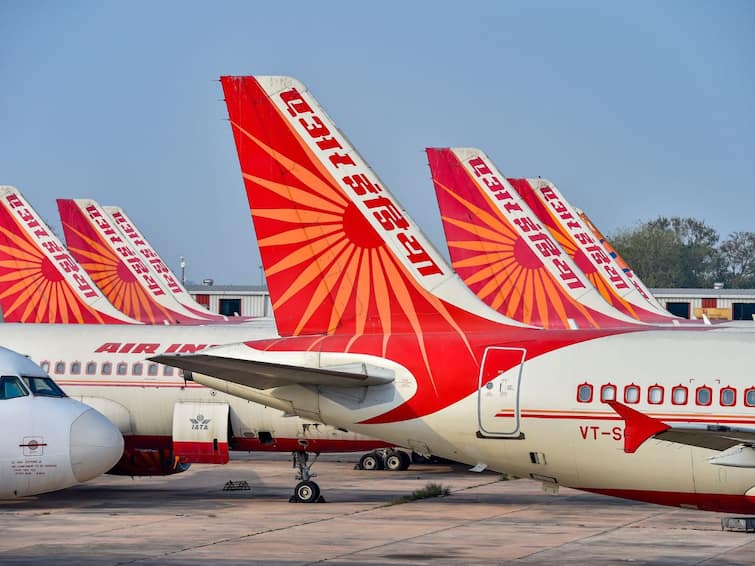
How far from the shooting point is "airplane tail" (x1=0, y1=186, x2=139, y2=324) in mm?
46469

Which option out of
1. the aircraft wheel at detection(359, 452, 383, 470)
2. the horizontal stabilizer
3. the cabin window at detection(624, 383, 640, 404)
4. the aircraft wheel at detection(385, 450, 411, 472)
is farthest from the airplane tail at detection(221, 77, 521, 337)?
the aircraft wheel at detection(359, 452, 383, 470)

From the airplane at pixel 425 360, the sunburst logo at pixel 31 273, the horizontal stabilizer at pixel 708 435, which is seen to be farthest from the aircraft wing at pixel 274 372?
the sunburst logo at pixel 31 273

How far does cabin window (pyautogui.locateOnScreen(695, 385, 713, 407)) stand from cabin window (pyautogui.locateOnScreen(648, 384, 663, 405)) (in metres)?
0.57

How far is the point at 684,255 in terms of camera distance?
165 m

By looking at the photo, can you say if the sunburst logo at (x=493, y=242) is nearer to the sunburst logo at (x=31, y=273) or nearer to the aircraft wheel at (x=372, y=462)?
the aircraft wheel at (x=372, y=462)

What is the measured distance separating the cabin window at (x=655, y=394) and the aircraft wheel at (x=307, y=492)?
11748 millimetres

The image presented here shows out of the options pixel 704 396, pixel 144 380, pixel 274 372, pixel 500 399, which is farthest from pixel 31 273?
pixel 704 396

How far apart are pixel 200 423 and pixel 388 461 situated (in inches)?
368

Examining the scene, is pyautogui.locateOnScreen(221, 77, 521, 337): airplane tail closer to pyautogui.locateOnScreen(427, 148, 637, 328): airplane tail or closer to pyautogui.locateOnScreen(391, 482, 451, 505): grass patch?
pyautogui.locateOnScreen(391, 482, 451, 505): grass patch

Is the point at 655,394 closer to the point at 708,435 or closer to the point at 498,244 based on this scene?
the point at 708,435

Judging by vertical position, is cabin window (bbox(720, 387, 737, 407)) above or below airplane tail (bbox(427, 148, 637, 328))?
below

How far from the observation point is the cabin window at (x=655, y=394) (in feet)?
77.5

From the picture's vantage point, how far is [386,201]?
25.6 meters

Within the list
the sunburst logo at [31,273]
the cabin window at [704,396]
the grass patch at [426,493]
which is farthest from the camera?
the sunburst logo at [31,273]
